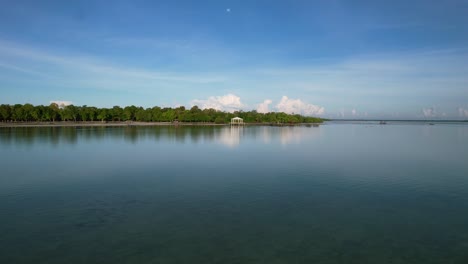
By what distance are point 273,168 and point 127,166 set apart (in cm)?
1119

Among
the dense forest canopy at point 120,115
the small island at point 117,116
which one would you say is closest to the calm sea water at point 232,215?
the small island at point 117,116

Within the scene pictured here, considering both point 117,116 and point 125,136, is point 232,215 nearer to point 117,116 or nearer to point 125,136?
point 125,136

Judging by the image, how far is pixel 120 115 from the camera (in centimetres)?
13475

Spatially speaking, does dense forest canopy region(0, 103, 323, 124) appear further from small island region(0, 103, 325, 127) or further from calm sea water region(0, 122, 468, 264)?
calm sea water region(0, 122, 468, 264)

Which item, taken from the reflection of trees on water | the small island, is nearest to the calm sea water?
the reflection of trees on water

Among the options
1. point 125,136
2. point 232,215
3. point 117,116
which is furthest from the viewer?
point 117,116

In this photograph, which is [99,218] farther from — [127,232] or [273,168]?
[273,168]

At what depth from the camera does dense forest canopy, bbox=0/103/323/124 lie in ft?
332

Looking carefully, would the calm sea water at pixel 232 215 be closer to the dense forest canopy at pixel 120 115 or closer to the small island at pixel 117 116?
the small island at pixel 117 116

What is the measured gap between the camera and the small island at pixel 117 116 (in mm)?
100562

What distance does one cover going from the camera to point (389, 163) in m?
25.0

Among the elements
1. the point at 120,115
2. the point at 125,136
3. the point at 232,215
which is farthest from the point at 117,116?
the point at 232,215

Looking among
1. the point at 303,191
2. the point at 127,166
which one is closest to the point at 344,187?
the point at 303,191

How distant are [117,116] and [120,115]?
53.5 inches
